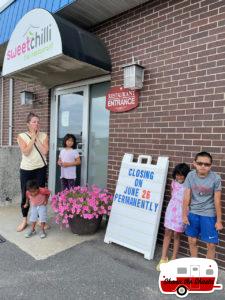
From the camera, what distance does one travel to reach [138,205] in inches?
143

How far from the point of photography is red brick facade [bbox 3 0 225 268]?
10.6 ft

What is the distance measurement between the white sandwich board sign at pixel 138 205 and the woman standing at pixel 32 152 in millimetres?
1159

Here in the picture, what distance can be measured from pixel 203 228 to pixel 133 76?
2.01 metres

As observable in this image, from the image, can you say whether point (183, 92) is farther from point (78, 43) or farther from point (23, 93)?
point (23, 93)

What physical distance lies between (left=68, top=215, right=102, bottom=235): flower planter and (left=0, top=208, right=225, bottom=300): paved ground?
290 mm

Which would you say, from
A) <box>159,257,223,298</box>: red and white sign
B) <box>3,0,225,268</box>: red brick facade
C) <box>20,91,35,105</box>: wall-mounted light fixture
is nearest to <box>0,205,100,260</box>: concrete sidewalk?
<box>3,0,225,268</box>: red brick facade

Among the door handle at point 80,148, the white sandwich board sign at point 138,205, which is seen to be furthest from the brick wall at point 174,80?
the door handle at point 80,148

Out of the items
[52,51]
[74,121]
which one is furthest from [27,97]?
[52,51]

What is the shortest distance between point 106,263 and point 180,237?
918 mm

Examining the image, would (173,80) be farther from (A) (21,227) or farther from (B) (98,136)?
(A) (21,227)

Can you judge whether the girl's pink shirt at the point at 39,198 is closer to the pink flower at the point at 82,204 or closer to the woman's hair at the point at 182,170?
the pink flower at the point at 82,204

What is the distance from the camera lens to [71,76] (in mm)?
4914

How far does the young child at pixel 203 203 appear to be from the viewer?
9.12 feet

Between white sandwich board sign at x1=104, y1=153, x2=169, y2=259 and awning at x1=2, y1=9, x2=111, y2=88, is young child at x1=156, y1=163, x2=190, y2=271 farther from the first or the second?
awning at x1=2, y1=9, x2=111, y2=88
